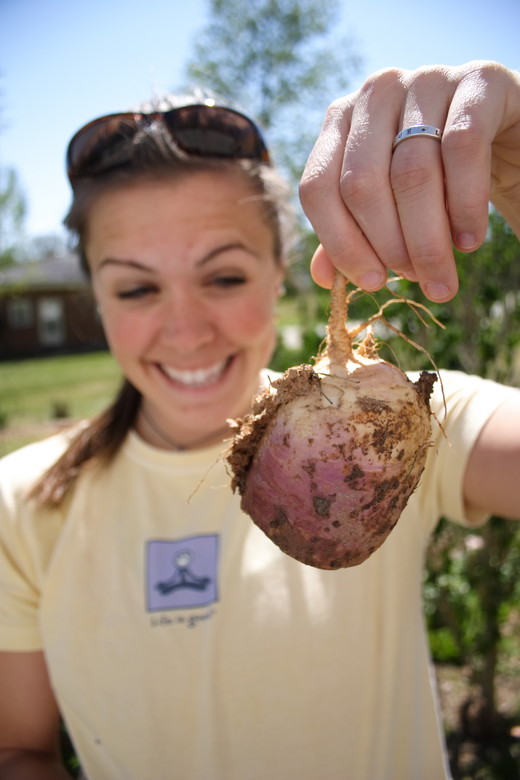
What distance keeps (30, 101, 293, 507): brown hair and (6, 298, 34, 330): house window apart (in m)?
27.7

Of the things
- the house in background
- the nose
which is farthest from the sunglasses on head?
the house in background

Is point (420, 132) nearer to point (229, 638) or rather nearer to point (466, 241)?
point (466, 241)

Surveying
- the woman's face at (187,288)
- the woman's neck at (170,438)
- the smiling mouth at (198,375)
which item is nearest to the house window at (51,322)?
the woman's neck at (170,438)

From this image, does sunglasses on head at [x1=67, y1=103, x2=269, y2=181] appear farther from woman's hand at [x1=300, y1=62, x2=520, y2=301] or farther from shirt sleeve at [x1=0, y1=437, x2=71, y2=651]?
shirt sleeve at [x1=0, y1=437, x2=71, y2=651]

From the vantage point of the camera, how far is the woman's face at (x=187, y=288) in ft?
5.96

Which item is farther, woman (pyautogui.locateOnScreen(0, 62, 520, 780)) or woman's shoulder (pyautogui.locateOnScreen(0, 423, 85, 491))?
woman's shoulder (pyautogui.locateOnScreen(0, 423, 85, 491))

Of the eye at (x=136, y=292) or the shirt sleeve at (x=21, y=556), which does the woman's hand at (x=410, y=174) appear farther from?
the shirt sleeve at (x=21, y=556)

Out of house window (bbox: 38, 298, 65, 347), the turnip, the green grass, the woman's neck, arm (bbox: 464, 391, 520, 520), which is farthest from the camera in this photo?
house window (bbox: 38, 298, 65, 347)

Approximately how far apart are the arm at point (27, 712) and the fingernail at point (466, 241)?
1.79 meters

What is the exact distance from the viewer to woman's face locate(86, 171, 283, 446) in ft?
5.96

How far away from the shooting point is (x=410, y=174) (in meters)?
1.00

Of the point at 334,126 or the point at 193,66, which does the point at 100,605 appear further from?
the point at 193,66

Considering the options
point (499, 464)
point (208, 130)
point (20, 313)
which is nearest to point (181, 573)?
point (499, 464)

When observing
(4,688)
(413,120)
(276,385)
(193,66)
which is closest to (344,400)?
(276,385)
